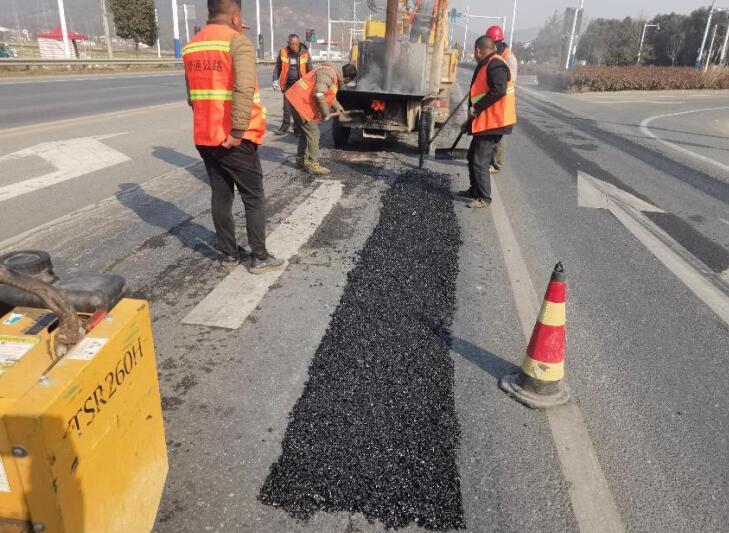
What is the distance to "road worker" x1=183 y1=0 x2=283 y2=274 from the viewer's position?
11.9 ft

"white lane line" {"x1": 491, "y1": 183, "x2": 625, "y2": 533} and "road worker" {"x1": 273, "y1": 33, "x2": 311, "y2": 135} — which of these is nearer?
"white lane line" {"x1": 491, "y1": 183, "x2": 625, "y2": 533}

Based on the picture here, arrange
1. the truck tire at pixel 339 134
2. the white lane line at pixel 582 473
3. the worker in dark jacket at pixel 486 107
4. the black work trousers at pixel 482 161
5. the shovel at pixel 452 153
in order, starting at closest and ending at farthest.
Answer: the white lane line at pixel 582 473, the worker in dark jacket at pixel 486 107, the black work trousers at pixel 482 161, the shovel at pixel 452 153, the truck tire at pixel 339 134

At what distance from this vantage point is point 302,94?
7.29m

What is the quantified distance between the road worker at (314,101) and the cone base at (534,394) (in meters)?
5.24

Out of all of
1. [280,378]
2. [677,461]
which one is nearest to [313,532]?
[280,378]

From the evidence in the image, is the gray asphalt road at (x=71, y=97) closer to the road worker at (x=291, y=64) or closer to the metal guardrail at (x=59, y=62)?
the metal guardrail at (x=59, y=62)

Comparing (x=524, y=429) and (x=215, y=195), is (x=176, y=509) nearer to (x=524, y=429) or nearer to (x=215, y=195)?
(x=524, y=429)

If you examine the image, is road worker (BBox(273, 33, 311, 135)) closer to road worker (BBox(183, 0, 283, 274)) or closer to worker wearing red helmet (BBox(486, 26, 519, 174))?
worker wearing red helmet (BBox(486, 26, 519, 174))

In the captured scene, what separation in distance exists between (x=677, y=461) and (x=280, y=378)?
206 centimetres

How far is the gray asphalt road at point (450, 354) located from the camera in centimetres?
222

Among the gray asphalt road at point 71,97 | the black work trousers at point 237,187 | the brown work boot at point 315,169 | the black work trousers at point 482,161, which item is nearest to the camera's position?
the black work trousers at point 237,187

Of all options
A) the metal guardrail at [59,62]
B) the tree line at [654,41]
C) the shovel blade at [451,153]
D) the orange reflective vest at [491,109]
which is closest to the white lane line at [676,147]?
the shovel blade at [451,153]

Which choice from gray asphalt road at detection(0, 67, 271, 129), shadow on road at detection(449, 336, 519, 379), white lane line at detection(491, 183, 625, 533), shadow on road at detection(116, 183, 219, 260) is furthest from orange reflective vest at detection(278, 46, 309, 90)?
white lane line at detection(491, 183, 625, 533)

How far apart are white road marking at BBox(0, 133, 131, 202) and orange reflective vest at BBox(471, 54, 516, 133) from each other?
526 cm
